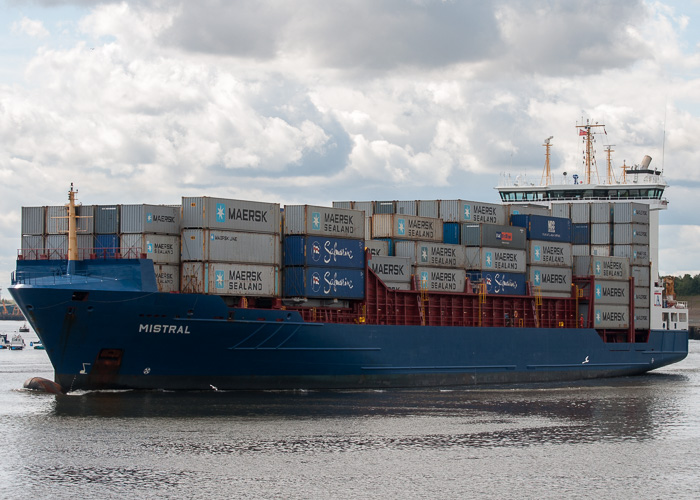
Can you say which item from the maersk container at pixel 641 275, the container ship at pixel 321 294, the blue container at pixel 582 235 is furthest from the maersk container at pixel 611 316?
the blue container at pixel 582 235

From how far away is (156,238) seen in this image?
3700 centimetres

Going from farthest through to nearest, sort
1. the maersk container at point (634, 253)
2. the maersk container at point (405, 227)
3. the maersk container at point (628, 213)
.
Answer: the maersk container at point (628, 213) → the maersk container at point (634, 253) → the maersk container at point (405, 227)

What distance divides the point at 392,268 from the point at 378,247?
1229mm

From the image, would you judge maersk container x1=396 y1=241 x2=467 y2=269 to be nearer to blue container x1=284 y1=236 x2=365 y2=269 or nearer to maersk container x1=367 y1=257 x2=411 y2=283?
maersk container x1=367 y1=257 x2=411 y2=283

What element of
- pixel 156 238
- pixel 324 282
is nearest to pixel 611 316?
pixel 324 282

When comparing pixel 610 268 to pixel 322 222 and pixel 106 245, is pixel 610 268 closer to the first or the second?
pixel 322 222

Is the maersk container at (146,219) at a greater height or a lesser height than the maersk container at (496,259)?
greater

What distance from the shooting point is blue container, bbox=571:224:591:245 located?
56.7 metres

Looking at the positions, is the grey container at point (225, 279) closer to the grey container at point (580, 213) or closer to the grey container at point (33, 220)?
the grey container at point (33, 220)

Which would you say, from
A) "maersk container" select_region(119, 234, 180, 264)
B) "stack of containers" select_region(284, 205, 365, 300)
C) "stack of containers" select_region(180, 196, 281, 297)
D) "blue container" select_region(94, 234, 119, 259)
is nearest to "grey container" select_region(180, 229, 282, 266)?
"stack of containers" select_region(180, 196, 281, 297)

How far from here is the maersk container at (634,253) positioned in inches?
2211

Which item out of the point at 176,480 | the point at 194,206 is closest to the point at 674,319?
the point at 194,206

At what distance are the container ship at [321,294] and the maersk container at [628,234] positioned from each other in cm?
10

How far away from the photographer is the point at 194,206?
37.4 metres
